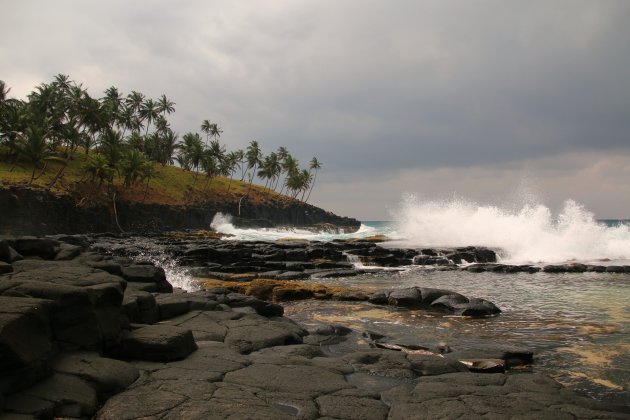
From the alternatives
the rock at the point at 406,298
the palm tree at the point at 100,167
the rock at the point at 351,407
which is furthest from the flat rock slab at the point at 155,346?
the palm tree at the point at 100,167

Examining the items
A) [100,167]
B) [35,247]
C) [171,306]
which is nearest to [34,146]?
[100,167]

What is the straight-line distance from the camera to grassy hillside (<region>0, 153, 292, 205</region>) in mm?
66125

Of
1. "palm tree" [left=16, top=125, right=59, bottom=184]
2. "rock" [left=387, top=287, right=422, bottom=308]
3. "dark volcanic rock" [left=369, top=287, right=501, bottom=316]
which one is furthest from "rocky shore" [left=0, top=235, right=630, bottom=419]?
"palm tree" [left=16, top=125, right=59, bottom=184]

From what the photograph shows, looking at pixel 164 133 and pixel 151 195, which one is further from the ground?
pixel 164 133

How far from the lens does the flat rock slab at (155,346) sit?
6992mm

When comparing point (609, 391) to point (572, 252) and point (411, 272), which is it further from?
point (572, 252)

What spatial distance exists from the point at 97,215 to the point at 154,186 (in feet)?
65.8

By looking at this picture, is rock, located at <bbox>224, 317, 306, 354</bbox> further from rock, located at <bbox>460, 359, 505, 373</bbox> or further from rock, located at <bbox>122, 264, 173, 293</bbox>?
rock, located at <bbox>122, 264, 173, 293</bbox>

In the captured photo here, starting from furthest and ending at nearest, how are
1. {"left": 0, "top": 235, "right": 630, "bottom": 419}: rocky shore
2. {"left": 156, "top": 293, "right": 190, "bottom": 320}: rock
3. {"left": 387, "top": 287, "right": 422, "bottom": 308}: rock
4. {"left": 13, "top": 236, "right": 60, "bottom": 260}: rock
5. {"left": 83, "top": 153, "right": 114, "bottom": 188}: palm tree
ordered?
{"left": 83, "top": 153, "right": 114, "bottom": 188}: palm tree → {"left": 387, "top": 287, "right": 422, "bottom": 308}: rock → {"left": 13, "top": 236, "right": 60, "bottom": 260}: rock → {"left": 156, "top": 293, "right": 190, "bottom": 320}: rock → {"left": 0, "top": 235, "right": 630, "bottom": 419}: rocky shore

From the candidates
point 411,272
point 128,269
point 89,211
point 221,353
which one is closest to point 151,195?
point 89,211

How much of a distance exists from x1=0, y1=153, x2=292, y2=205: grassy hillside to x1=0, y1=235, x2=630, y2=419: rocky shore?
5925 cm

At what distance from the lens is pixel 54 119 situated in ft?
250

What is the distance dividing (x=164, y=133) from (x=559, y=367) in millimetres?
111903

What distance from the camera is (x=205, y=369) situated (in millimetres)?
6613
